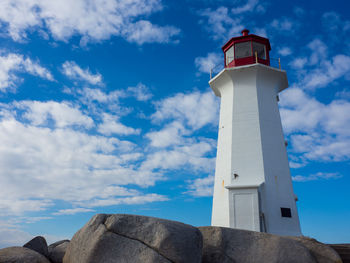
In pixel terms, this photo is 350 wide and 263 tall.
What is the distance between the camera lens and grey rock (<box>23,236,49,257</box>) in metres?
6.70

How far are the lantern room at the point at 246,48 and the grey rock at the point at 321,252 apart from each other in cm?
1138

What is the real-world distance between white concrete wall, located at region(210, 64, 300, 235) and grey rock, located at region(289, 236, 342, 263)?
19.7ft

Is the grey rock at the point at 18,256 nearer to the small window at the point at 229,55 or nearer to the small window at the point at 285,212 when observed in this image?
the small window at the point at 285,212

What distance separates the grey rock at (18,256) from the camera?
5.49 m

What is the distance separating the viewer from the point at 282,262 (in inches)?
255

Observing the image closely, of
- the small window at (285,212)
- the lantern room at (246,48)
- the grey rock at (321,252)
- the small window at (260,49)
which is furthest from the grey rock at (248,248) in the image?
the small window at (260,49)

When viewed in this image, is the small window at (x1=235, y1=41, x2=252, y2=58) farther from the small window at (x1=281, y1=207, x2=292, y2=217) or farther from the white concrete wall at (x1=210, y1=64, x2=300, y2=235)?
the small window at (x1=281, y1=207, x2=292, y2=217)

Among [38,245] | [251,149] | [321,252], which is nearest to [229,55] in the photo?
Answer: [251,149]

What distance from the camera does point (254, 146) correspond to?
47.8 ft

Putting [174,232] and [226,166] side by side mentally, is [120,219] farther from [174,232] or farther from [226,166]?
[226,166]

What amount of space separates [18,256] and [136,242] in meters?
2.33

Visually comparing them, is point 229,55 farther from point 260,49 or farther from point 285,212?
point 285,212

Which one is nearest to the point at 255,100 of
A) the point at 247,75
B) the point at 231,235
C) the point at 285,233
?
the point at 247,75

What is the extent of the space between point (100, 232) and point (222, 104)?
1279 centimetres
